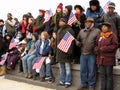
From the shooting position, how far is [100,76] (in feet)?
27.7

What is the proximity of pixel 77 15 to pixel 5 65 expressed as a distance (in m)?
3.82

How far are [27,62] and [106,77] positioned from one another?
128 inches

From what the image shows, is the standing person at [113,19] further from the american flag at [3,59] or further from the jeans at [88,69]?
the american flag at [3,59]

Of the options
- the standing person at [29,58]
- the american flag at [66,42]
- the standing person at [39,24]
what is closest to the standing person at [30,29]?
the standing person at [39,24]

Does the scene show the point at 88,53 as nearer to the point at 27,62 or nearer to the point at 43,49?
the point at 43,49

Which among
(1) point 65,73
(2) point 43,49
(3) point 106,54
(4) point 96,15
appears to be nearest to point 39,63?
(2) point 43,49

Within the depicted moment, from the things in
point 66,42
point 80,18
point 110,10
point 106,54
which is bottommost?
point 106,54

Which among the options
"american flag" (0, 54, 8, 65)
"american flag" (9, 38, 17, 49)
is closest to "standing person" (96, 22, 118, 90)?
"american flag" (9, 38, 17, 49)

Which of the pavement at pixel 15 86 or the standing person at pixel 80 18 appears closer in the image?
the standing person at pixel 80 18

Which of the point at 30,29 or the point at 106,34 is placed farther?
the point at 30,29

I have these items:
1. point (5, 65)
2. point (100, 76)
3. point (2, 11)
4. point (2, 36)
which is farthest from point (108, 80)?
point (2, 11)

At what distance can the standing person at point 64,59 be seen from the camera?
29.9 ft

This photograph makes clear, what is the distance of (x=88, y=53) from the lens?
8570mm

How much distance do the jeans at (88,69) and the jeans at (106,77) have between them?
0.39 m
